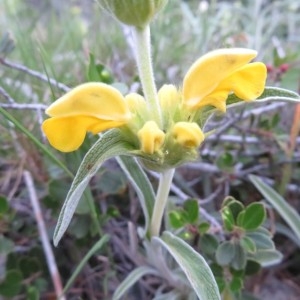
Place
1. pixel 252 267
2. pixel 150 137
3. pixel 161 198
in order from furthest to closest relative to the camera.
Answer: pixel 252 267, pixel 161 198, pixel 150 137

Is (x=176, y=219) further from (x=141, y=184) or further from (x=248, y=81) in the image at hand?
(x=248, y=81)

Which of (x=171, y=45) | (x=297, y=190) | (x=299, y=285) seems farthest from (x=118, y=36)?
(x=299, y=285)

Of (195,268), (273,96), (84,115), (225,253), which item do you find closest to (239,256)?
(225,253)

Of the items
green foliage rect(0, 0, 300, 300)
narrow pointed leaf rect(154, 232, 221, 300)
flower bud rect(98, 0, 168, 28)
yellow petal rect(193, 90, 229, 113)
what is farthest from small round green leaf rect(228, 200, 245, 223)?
flower bud rect(98, 0, 168, 28)

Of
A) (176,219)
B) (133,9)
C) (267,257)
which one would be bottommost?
(267,257)

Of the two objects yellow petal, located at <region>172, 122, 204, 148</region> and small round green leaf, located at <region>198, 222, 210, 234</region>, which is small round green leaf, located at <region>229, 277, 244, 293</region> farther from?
yellow petal, located at <region>172, 122, 204, 148</region>

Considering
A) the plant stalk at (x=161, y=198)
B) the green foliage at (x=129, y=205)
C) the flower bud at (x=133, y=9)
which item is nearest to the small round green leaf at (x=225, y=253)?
the green foliage at (x=129, y=205)

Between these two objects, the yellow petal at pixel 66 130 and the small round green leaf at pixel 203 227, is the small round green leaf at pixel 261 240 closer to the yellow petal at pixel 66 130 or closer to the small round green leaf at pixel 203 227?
the small round green leaf at pixel 203 227
